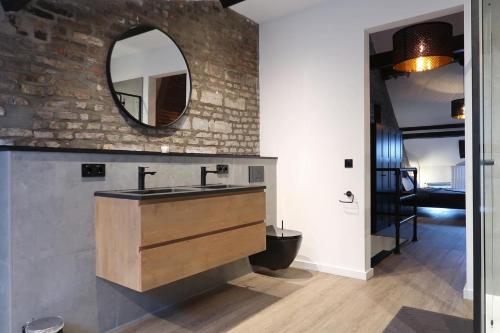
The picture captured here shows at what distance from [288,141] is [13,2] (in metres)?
2.62

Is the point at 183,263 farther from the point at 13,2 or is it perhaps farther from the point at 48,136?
the point at 13,2

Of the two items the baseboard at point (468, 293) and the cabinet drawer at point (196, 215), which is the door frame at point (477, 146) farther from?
the cabinet drawer at point (196, 215)

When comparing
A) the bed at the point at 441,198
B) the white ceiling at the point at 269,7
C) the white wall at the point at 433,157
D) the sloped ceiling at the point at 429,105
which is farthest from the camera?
the white wall at the point at 433,157

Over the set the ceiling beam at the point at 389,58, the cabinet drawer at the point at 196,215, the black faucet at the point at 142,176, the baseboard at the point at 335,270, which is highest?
the ceiling beam at the point at 389,58

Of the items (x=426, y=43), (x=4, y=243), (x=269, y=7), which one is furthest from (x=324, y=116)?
(x=4, y=243)

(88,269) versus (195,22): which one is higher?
(195,22)

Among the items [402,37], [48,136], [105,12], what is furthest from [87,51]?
[402,37]

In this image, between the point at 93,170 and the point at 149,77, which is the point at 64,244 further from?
the point at 149,77

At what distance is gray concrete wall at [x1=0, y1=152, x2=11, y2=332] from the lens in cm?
183

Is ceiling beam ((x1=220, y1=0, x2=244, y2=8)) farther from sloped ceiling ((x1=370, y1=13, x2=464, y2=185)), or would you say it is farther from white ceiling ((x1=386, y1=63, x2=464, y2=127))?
white ceiling ((x1=386, y1=63, x2=464, y2=127))

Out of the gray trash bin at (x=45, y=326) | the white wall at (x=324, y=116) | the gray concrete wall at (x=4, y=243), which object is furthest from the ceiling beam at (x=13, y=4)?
the white wall at (x=324, y=116)

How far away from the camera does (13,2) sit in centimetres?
200

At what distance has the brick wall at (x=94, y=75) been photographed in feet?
6.84

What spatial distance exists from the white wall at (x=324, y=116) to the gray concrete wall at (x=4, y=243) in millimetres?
2589
